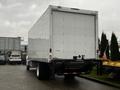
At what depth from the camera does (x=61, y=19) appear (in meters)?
12.2

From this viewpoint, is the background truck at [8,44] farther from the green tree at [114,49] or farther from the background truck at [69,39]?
the background truck at [69,39]

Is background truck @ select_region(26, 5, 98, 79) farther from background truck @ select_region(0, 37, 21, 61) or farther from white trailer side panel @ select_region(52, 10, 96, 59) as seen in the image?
background truck @ select_region(0, 37, 21, 61)

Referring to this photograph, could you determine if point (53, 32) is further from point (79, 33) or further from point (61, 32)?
point (79, 33)

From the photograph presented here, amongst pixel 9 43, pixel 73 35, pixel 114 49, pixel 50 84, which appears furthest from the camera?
pixel 9 43

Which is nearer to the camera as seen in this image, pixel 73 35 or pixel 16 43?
pixel 73 35

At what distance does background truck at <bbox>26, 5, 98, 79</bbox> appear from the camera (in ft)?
39.0

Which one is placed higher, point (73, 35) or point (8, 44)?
point (8, 44)

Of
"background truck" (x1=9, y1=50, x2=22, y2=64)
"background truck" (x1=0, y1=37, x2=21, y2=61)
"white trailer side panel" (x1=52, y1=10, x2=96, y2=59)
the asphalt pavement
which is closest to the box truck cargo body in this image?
"background truck" (x1=0, y1=37, x2=21, y2=61)

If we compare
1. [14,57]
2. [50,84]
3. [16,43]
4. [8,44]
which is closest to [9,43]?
[8,44]

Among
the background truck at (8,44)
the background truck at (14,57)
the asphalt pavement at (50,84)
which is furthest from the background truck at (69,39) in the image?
the background truck at (8,44)

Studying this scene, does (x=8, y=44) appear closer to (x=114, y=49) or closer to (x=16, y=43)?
(x=16, y=43)

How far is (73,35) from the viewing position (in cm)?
1242

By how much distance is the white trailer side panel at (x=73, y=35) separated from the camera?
12.1 meters

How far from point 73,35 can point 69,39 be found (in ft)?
1.10
